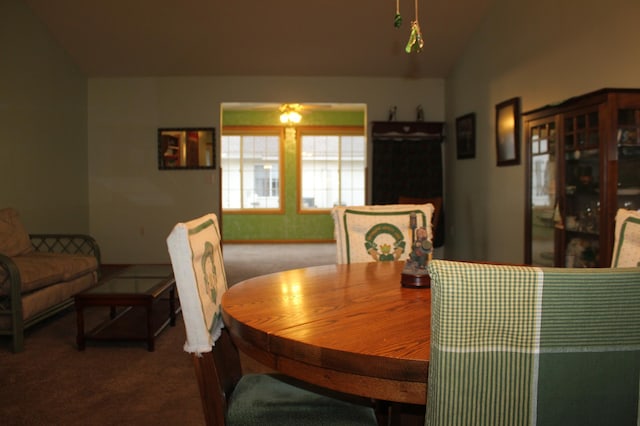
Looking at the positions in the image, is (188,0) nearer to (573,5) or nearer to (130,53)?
→ (130,53)

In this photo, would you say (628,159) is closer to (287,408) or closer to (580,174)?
(580,174)

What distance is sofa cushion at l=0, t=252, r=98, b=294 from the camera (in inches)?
132

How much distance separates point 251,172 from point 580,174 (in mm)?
6909

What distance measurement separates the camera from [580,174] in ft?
10.7

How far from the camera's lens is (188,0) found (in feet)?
16.6

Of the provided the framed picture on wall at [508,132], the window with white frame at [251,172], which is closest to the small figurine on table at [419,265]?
the framed picture on wall at [508,132]

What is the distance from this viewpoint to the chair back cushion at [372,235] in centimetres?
227

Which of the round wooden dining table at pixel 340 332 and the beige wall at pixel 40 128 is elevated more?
the beige wall at pixel 40 128

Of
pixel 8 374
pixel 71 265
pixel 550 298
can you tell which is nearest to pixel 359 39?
pixel 71 265

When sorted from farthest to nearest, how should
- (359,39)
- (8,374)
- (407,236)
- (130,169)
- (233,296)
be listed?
1. (130,169)
2. (359,39)
3. (8,374)
4. (407,236)
5. (233,296)

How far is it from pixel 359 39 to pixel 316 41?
480mm

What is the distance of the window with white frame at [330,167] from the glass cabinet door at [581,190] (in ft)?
20.3

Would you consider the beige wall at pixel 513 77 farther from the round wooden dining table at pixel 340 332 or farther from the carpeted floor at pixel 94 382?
the carpeted floor at pixel 94 382

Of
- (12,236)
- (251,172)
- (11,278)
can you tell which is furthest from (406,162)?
(11,278)
